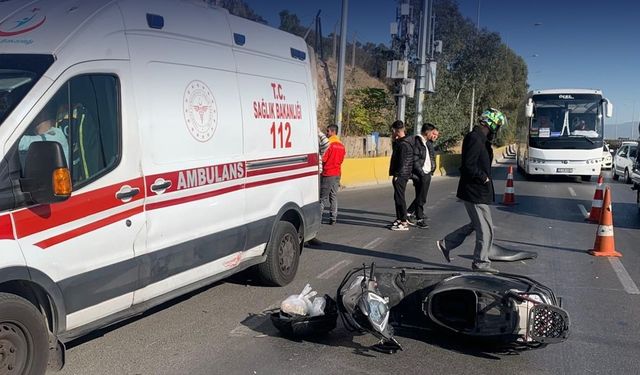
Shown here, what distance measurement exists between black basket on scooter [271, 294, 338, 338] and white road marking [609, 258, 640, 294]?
3.76 metres

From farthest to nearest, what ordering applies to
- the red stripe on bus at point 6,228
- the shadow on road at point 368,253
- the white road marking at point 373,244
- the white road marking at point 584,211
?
the white road marking at point 584,211, the white road marking at point 373,244, the shadow on road at point 368,253, the red stripe on bus at point 6,228

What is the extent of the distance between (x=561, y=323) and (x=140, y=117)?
3.38 meters

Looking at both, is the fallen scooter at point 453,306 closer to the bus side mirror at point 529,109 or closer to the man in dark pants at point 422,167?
the man in dark pants at point 422,167

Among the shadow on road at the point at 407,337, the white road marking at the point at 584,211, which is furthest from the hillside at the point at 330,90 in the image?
the shadow on road at the point at 407,337

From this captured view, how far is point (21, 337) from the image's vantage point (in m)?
3.48

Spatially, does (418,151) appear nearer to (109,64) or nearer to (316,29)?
(109,64)

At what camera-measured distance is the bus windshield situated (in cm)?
2220

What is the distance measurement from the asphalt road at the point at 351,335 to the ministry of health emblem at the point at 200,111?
66.4 inches

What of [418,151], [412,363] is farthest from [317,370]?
[418,151]

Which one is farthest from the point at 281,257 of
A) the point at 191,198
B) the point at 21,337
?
the point at 21,337

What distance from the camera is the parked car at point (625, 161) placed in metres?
25.0

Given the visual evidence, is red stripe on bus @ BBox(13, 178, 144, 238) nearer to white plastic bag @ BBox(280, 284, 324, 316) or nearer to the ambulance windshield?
the ambulance windshield

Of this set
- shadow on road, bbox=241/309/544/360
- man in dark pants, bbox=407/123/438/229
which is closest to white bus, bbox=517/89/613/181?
man in dark pants, bbox=407/123/438/229

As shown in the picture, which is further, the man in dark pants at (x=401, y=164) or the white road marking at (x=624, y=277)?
the man in dark pants at (x=401, y=164)
